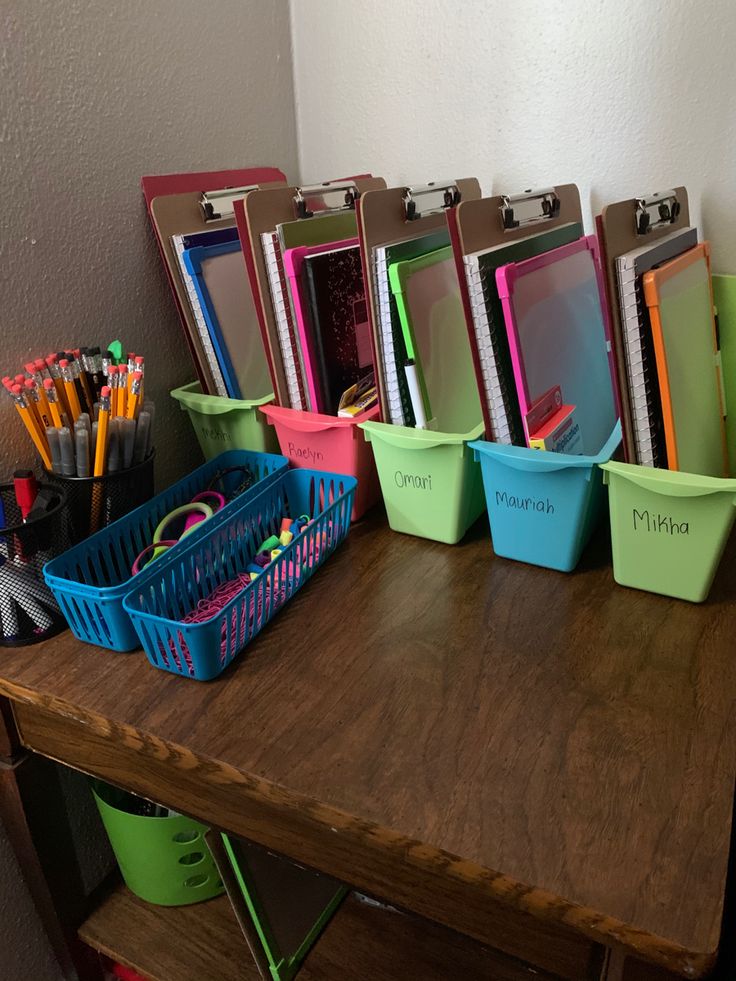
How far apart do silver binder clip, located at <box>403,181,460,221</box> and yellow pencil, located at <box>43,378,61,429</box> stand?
0.47 m

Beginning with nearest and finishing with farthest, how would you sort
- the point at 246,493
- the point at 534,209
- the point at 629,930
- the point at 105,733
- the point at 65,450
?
the point at 629,930, the point at 105,733, the point at 65,450, the point at 246,493, the point at 534,209

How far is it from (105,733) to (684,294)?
776mm

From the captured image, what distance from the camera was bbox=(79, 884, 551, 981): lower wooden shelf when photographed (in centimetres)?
89

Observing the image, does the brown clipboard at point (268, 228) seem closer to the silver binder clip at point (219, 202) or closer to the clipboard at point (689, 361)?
the silver binder clip at point (219, 202)

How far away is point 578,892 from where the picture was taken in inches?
19.0

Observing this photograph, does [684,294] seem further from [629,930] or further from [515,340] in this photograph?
[629,930]

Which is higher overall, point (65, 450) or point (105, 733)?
point (65, 450)

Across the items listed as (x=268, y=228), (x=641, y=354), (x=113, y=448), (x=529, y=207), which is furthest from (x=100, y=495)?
(x=529, y=207)

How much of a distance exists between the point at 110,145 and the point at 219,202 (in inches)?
6.9

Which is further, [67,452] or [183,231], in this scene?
[183,231]

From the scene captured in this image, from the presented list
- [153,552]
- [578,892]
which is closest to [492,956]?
[578,892]

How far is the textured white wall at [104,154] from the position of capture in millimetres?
806

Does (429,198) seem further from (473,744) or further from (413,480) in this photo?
(473,744)

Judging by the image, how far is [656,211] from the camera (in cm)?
93
